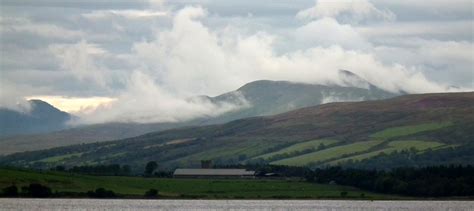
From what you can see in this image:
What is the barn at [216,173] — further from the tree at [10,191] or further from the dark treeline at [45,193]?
the tree at [10,191]

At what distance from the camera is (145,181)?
15400 centimetres

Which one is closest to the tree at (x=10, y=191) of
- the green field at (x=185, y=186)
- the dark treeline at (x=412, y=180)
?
the green field at (x=185, y=186)

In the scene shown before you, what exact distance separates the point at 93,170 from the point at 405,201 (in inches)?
2285

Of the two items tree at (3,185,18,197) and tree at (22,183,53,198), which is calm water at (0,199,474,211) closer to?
tree at (22,183,53,198)

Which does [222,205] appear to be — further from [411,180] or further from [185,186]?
[411,180]

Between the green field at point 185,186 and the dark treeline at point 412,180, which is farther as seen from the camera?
the dark treeline at point 412,180

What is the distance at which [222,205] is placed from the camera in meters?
117

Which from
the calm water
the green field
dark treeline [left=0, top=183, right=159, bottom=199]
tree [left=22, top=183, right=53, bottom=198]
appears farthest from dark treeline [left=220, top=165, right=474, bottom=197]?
tree [left=22, top=183, right=53, bottom=198]

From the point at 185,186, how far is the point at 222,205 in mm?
30982

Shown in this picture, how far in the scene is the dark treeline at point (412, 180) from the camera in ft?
453

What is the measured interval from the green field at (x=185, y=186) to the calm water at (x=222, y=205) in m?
9.57

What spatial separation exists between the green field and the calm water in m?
9.57

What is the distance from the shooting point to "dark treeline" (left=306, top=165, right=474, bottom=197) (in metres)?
138

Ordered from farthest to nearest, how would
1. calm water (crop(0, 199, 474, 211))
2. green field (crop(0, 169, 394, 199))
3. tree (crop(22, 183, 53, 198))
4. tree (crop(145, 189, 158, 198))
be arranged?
green field (crop(0, 169, 394, 199)) < tree (crop(145, 189, 158, 198)) < tree (crop(22, 183, 53, 198)) < calm water (crop(0, 199, 474, 211))
